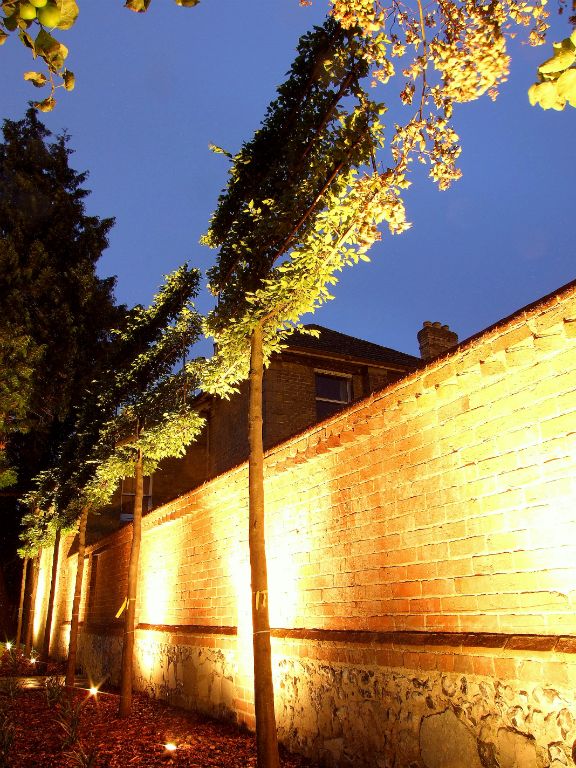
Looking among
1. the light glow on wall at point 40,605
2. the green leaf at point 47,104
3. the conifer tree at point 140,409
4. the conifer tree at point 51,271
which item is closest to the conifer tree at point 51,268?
the conifer tree at point 51,271

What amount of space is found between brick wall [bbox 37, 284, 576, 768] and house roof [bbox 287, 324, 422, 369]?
1063cm

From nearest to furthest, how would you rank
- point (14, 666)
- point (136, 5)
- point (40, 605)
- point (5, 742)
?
point (136, 5) < point (5, 742) < point (14, 666) < point (40, 605)

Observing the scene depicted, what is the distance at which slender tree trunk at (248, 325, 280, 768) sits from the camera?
15.6 ft

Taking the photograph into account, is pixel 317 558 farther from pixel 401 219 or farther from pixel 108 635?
pixel 108 635

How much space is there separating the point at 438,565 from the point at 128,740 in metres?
4.98

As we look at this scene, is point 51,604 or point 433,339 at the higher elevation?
point 433,339

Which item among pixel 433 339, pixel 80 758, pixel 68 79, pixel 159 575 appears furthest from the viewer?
pixel 433 339

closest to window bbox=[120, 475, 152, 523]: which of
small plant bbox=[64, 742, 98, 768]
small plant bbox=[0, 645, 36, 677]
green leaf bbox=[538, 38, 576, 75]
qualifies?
small plant bbox=[0, 645, 36, 677]

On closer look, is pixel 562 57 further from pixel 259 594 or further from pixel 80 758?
pixel 80 758

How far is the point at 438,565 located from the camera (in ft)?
14.1

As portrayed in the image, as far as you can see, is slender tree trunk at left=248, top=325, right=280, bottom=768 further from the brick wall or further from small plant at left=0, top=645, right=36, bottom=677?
small plant at left=0, top=645, right=36, bottom=677

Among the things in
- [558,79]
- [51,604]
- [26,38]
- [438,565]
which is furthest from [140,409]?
[51,604]

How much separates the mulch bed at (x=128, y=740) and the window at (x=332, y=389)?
10250mm

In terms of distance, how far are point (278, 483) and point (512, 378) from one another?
11.8 feet
